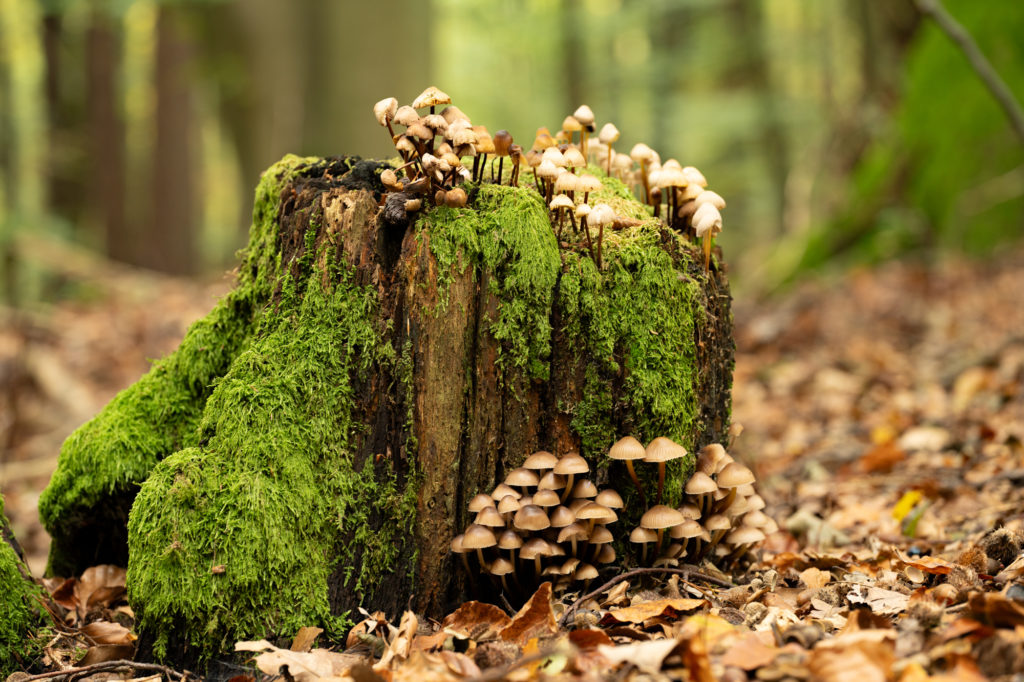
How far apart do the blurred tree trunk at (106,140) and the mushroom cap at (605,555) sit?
641 inches

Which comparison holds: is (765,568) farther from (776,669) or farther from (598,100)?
(598,100)

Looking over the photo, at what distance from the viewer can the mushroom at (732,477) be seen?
308 cm

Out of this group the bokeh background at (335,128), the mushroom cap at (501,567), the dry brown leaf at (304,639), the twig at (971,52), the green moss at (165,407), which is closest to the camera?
the dry brown leaf at (304,639)

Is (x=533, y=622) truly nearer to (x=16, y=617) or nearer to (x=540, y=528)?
(x=540, y=528)

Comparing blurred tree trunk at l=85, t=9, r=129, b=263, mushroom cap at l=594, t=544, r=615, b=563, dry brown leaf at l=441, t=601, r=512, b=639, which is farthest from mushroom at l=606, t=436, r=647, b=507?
blurred tree trunk at l=85, t=9, r=129, b=263

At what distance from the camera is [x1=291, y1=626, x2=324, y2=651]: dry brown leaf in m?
2.80

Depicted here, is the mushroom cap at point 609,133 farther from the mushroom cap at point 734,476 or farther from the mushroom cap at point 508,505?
the mushroom cap at point 508,505

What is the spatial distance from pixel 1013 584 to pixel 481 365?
79.9 inches

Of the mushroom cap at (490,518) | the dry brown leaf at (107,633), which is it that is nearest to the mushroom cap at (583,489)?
the mushroom cap at (490,518)

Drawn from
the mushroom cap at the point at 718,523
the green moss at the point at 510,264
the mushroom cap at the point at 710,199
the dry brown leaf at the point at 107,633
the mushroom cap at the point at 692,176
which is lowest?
the dry brown leaf at the point at 107,633

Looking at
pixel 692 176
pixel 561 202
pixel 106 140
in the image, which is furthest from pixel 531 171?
pixel 106 140

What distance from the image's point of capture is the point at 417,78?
36.2 feet

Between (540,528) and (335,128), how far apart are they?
9.02 m

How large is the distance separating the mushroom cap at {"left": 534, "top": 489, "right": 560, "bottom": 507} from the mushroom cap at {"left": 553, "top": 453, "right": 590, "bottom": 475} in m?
0.09
